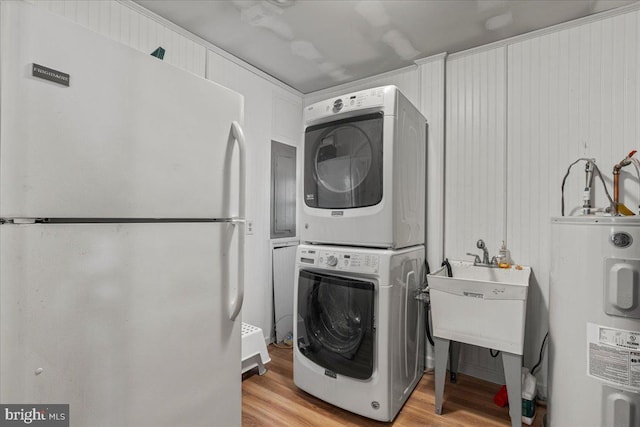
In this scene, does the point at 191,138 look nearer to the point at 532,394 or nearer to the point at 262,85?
the point at 262,85

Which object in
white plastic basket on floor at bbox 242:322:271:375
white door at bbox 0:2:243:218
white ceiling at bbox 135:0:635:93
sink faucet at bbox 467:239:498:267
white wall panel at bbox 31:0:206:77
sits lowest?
white plastic basket on floor at bbox 242:322:271:375

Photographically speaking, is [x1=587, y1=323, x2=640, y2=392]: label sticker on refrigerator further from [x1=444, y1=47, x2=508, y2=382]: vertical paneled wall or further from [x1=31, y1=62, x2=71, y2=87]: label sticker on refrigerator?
[x1=31, y1=62, x2=71, y2=87]: label sticker on refrigerator

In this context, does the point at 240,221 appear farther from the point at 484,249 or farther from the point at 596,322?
the point at 484,249

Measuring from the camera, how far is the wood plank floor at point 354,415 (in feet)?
6.07

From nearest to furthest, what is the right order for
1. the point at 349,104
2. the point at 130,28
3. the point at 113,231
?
1. the point at 113,231
2. the point at 130,28
3. the point at 349,104

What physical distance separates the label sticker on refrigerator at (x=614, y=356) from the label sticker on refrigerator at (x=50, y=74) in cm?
218

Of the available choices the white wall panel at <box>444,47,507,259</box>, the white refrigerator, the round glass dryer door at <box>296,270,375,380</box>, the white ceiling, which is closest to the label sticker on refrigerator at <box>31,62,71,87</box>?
the white refrigerator

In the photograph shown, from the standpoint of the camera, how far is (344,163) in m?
2.06

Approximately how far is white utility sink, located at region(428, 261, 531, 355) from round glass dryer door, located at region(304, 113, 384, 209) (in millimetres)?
693

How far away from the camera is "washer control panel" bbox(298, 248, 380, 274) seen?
6.05 ft

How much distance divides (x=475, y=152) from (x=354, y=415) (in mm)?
2012

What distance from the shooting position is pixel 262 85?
9.28 ft

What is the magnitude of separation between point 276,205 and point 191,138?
6.34ft

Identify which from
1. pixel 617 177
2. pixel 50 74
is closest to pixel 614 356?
pixel 617 177
